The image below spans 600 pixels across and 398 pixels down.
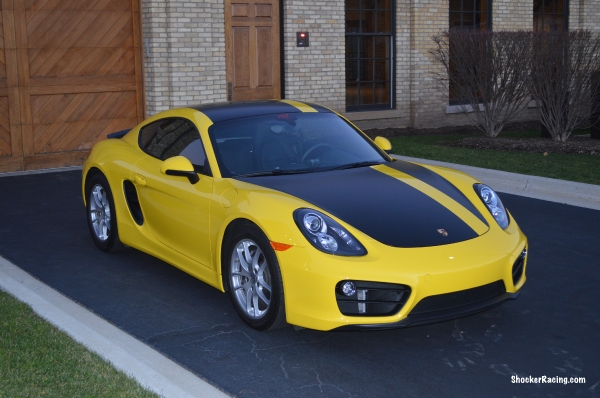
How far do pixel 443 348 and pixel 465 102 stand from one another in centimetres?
1156

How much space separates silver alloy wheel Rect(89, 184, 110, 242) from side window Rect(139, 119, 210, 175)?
669mm

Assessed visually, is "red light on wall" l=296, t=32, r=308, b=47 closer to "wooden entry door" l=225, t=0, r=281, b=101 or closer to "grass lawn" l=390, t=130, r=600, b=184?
"wooden entry door" l=225, t=0, r=281, b=101

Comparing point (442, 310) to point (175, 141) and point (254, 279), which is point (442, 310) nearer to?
point (254, 279)

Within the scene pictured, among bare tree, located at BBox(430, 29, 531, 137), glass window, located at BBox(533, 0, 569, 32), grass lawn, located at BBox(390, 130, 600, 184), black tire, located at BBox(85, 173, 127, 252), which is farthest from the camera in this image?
glass window, located at BBox(533, 0, 569, 32)

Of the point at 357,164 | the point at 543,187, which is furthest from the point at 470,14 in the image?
the point at 357,164

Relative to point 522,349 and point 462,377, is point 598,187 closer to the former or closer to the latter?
point 522,349

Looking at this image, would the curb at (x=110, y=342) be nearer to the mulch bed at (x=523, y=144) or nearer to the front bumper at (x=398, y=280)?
the front bumper at (x=398, y=280)

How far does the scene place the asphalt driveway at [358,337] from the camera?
4.62 metres

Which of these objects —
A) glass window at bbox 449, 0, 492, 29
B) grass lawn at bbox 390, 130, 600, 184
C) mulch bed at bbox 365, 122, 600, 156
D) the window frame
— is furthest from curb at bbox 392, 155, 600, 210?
glass window at bbox 449, 0, 492, 29

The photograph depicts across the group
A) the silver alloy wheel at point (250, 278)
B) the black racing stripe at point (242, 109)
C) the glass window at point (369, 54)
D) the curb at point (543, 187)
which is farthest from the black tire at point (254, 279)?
the glass window at point (369, 54)

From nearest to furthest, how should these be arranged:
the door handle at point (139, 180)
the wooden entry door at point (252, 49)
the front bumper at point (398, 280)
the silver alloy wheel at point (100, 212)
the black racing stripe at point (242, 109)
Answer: the front bumper at point (398, 280)
the black racing stripe at point (242, 109)
the door handle at point (139, 180)
the silver alloy wheel at point (100, 212)
the wooden entry door at point (252, 49)

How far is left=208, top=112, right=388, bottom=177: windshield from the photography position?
20.3 ft

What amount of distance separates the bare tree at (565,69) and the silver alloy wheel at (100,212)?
8.82m

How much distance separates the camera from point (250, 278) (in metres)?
5.43
